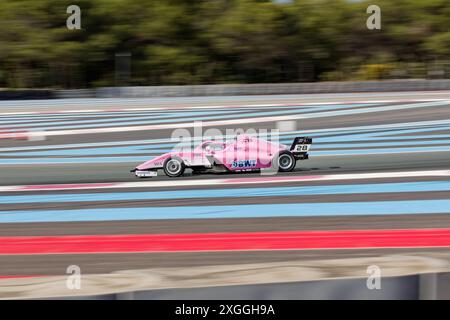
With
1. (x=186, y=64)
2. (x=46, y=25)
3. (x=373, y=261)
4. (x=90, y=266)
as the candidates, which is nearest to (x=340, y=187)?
(x=90, y=266)

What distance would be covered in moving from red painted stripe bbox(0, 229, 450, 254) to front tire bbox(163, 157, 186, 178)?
3.80 m

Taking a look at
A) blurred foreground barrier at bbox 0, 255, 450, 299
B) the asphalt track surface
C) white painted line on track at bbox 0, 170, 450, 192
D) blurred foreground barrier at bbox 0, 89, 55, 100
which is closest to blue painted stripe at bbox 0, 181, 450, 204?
the asphalt track surface

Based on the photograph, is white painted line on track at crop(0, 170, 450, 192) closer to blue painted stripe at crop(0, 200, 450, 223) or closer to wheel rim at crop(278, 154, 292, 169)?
wheel rim at crop(278, 154, 292, 169)

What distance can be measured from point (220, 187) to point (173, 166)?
1156 millimetres

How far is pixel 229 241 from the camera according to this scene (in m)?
7.84

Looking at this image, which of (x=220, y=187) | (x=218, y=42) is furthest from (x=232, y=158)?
(x=218, y=42)

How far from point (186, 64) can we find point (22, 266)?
27.7 metres

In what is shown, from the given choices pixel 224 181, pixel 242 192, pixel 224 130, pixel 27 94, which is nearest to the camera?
pixel 242 192

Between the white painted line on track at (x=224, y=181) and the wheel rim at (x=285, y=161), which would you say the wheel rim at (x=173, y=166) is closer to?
the white painted line on track at (x=224, y=181)

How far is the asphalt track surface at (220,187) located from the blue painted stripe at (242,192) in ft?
0.05

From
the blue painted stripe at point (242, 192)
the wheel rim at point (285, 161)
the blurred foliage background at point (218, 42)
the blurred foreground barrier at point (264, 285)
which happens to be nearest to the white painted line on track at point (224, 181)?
the wheel rim at point (285, 161)

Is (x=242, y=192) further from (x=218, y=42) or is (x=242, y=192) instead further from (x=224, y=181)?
(x=218, y=42)

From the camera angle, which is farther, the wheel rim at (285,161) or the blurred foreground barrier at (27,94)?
the blurred foreground barrier at (27,94)

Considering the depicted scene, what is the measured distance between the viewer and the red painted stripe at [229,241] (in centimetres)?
756
